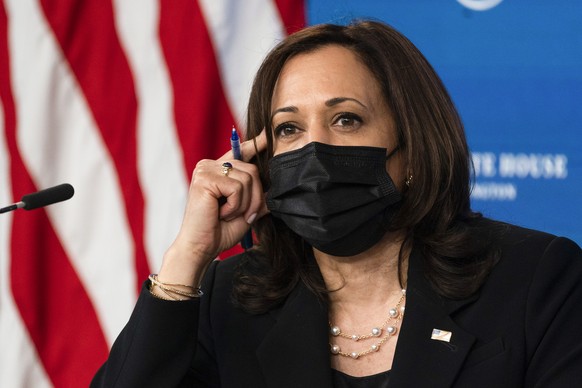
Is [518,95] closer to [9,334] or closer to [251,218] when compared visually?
[251,218]

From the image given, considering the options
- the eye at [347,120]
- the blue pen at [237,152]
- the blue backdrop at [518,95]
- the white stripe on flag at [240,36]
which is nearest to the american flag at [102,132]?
the white stripe on flag at [240,36]

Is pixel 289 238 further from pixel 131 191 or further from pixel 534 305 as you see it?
pixel 131 191

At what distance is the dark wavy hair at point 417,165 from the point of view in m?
2.13

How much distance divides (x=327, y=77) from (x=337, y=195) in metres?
0.31

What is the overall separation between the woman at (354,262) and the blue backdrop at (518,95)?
0.67 m

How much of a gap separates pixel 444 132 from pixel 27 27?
165 cm

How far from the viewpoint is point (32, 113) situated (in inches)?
125

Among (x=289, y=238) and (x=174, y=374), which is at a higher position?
(x=289, y=238)

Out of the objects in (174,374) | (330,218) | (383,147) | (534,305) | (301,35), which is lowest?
(174,374)

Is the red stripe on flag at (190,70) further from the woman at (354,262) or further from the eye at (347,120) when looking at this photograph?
the eye at (347,120)

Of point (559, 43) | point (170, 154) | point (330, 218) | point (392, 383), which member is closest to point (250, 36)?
point (170, 154)

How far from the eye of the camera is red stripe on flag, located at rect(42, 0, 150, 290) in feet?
10.5

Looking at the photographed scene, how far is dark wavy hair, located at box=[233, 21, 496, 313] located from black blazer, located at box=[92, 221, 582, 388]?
38mm

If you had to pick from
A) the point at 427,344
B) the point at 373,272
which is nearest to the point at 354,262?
the point at 373,272
